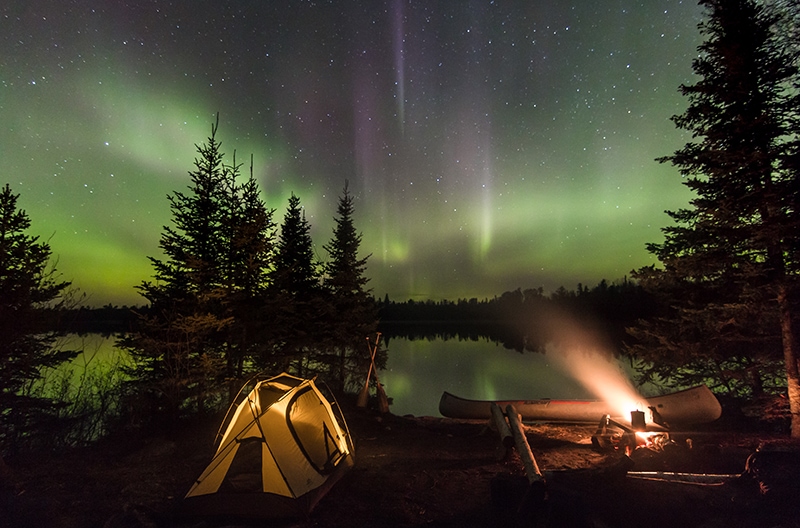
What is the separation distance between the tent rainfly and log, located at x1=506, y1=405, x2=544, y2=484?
3.36 metres

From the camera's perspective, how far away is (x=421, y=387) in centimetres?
2488

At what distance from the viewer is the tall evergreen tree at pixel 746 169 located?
23.6 ft

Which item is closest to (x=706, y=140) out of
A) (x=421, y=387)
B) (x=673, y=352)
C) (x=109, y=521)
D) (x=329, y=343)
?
(x=673, y=352)

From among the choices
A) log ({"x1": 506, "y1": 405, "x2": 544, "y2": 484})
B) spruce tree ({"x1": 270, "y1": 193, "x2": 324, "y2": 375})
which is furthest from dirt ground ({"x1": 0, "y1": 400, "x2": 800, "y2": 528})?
spruce tree ({"x1": 270, "y1": 193, "x2": 324, "y2": 375})

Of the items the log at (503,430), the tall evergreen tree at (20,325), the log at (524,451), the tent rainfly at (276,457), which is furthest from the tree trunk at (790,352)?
the tall evergreen tree at (20,325)

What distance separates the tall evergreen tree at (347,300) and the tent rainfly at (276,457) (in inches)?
357

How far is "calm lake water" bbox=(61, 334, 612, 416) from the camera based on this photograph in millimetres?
21359

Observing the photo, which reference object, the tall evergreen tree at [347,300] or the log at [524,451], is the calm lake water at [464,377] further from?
the log at [524,451]

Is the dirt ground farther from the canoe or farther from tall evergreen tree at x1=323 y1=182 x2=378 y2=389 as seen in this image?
tall evergreen tree at x1=323 y1=182 x2=378 y2=389

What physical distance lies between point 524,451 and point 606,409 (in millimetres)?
5387

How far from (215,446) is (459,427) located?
688 cm

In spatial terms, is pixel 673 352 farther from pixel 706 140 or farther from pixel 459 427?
pixel 459 427

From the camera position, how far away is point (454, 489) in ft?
20.0

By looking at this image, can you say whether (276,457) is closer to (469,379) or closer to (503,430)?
(503,430)
